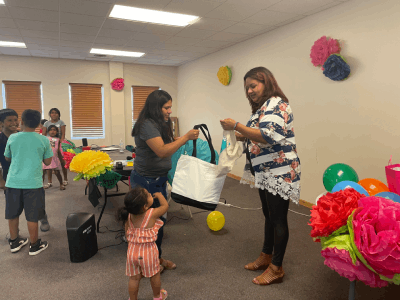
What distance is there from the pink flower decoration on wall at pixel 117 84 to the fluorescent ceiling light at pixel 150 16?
3488 millimetres

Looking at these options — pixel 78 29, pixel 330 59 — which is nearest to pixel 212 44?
pixel 78 29

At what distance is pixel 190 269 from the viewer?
2.28 m

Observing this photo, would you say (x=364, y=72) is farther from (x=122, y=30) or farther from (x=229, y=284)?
(x=122, y=30)

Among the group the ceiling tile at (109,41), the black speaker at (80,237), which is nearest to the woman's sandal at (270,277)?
the black speaker at (80,237)

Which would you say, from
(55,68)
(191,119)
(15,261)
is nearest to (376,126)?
(15,261)

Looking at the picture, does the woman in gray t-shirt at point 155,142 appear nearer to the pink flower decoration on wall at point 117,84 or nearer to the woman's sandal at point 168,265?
the woman's sandal at point 168,265

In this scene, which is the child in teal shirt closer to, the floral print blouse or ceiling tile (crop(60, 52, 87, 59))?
the floral print blouse

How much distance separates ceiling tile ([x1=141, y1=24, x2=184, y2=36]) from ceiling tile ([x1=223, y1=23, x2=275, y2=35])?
80 centimetres

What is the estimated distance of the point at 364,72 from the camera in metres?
3.12

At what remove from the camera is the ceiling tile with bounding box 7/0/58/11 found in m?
3.27

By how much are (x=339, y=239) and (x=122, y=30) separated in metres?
4.43

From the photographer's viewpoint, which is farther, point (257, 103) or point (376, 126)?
point (376, 126)

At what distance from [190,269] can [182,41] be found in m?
4.21

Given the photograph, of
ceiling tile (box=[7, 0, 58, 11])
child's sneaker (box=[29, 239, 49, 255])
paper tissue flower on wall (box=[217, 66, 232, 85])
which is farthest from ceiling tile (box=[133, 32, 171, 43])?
child's sneaker (box=[29, 239, 49, 255])
